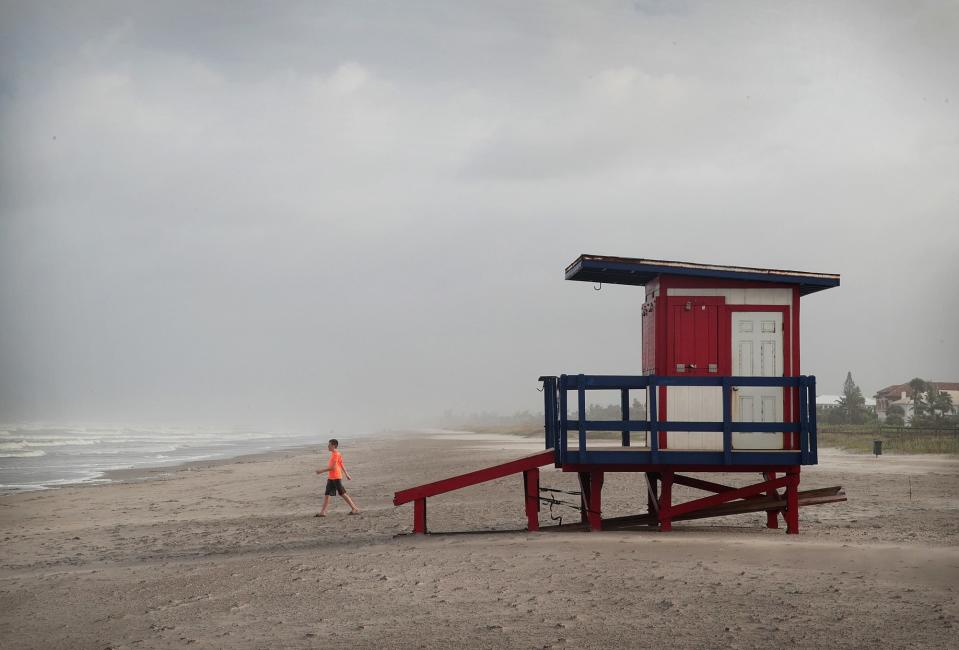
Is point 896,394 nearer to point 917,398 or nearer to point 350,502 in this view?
point 917,398

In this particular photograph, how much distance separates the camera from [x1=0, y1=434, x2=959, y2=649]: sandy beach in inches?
328

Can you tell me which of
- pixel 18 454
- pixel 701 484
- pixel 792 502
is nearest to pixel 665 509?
pixel 701 484

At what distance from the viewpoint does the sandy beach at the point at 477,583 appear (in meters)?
8.34

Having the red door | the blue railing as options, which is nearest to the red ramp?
the blue railing

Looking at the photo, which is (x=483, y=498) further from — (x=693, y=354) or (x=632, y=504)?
(x=693, y=354)

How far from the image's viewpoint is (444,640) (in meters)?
8.05

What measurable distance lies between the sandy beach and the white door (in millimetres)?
1605

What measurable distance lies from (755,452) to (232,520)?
11.4 meters

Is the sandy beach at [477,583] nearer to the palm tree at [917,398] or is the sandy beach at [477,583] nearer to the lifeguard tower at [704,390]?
the lifeguard tower at [704,390]

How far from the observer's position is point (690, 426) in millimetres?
13438

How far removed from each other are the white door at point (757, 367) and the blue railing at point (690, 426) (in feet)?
1.00

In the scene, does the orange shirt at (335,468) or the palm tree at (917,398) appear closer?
the orange shirt at (335,468)

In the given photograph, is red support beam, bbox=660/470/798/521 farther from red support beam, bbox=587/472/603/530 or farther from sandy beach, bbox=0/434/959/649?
red support beam, bbox=587/472/603/530

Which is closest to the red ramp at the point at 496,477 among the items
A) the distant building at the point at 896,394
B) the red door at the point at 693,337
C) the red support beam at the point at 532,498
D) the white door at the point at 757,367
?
the red support beam at the point at 532,498
